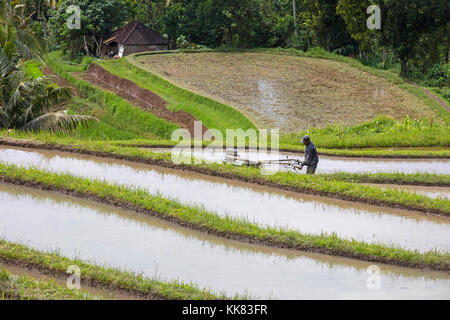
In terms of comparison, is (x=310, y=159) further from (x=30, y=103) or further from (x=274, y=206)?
(x=30, y=103)

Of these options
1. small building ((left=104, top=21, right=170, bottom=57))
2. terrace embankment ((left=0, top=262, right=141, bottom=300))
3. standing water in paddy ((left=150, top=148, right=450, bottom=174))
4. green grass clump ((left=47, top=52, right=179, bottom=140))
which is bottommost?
green grass clump ((left=47, top=52, right=179, bottom=140))

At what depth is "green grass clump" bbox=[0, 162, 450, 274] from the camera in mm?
8422

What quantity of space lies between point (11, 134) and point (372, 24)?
18.1 meters

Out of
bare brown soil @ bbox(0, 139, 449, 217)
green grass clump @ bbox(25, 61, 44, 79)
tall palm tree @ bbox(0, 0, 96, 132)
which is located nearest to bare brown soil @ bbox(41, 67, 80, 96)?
green grass clump @ bbox(25, 61, 44, 79)

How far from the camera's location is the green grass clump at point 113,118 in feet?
74.8

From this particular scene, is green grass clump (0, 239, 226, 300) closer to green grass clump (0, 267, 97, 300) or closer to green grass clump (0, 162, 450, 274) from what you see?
green grass clump (0, 267, 97, 300)

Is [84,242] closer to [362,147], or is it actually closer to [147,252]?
[147,252]

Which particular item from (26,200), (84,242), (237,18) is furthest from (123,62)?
(84,242)

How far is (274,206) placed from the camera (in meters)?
11.1

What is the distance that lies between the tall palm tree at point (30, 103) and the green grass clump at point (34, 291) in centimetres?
952

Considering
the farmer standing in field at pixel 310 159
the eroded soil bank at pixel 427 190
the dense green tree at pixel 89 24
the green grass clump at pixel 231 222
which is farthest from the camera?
the dense green tree at pixel 89 24

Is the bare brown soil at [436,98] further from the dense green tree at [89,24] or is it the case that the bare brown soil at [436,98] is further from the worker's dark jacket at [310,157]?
the dense green tree at [89,24]

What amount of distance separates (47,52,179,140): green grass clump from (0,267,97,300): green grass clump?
518 inches

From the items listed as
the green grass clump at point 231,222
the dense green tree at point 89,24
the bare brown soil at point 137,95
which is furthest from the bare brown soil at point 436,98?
the dense green tree at point 89,24
